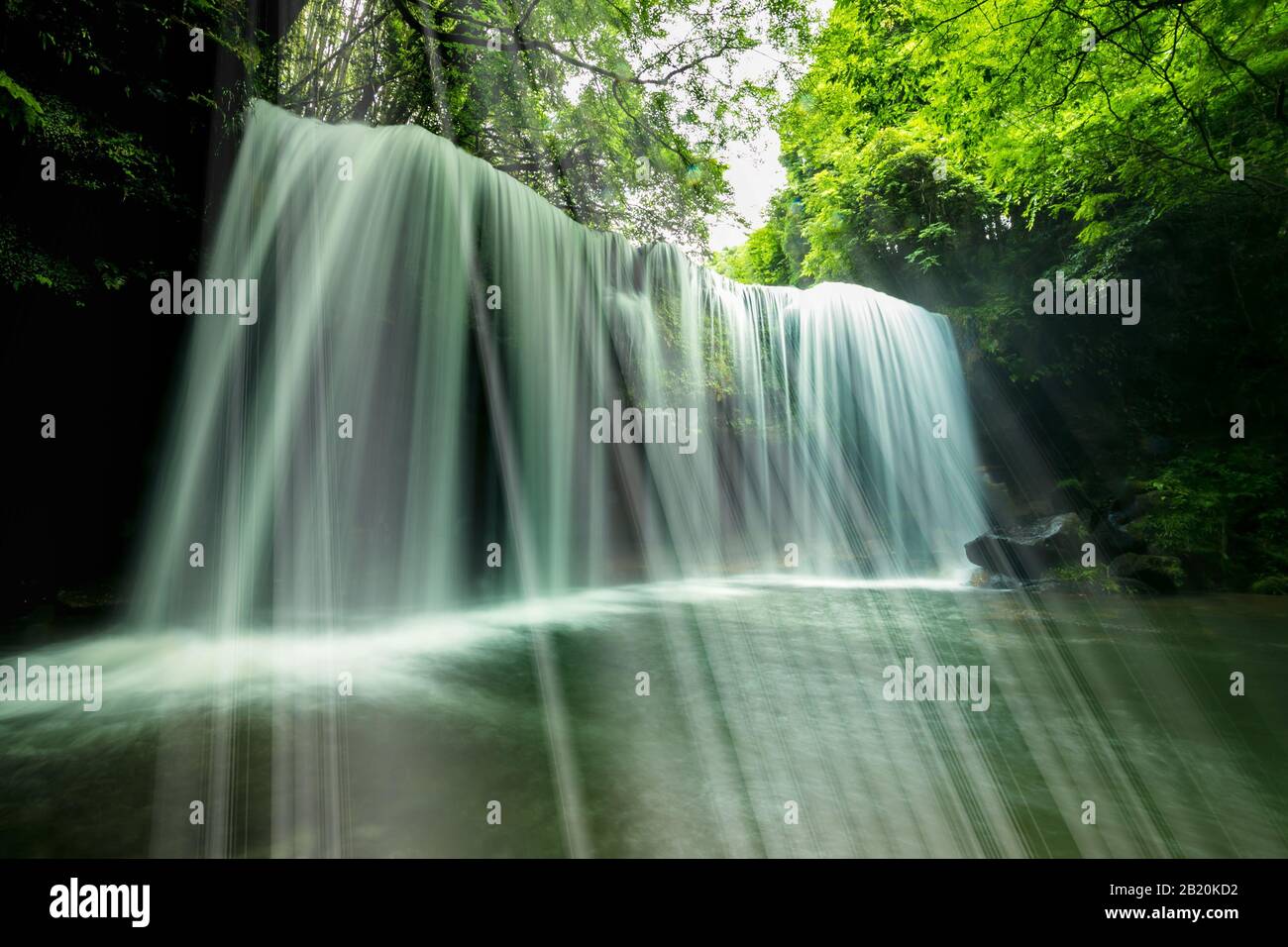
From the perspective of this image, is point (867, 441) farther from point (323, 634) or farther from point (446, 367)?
point (323, 634)

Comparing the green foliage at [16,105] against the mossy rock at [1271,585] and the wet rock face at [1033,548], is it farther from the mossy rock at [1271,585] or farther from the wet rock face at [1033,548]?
the mossy rock at [1271,585]

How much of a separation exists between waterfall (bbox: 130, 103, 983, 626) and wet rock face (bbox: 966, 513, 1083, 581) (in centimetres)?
195

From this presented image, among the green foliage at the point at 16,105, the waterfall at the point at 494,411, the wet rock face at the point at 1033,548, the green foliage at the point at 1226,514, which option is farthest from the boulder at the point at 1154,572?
the green foliage at the point at 16,105

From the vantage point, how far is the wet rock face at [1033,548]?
9.52 m

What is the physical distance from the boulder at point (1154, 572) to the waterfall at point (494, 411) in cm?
353

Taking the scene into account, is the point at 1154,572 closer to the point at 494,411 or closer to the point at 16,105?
the point at 494,411

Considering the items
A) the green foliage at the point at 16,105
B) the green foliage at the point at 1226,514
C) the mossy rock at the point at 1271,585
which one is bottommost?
the mossy rock at the point at 1271,585

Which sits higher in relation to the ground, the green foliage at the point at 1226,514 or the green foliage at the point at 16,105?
the green foliage at the point at 16,105

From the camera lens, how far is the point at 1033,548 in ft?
31.9

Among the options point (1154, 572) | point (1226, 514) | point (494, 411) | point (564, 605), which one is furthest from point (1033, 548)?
point (494, 411)

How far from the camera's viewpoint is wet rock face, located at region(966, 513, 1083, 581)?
9.52 m

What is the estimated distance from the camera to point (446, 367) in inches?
346

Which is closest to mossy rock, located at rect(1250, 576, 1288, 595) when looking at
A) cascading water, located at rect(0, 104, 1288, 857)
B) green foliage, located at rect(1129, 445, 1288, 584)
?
green foliage, located at rect(1129, 445, 1288, 584)

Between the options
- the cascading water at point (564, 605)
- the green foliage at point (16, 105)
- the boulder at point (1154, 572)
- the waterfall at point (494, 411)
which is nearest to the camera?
the cascading water at point (564, 605)
